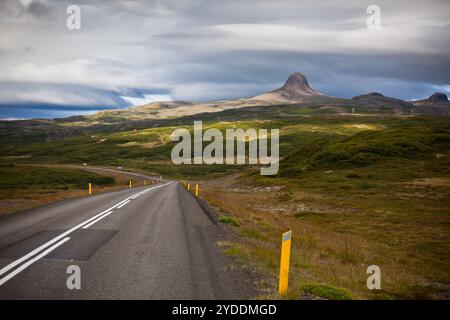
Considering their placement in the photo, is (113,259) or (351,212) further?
(351,212)

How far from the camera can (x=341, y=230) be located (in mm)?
29422

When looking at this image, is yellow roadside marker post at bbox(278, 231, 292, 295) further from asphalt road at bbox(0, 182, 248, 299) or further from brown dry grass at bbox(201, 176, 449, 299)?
asphalt road at bbox(0, 182, 248, 299)

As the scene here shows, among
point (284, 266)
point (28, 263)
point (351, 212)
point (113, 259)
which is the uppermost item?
point (284, 266)

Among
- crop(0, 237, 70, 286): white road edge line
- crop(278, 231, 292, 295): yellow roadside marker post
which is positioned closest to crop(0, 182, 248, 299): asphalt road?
crop(0, 237, 70, 286): white road edge line

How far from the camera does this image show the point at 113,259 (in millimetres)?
10555

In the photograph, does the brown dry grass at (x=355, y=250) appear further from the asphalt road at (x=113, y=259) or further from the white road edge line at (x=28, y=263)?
the white road edge line at (x=28, y=263)

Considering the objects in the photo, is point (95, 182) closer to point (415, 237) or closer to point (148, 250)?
point (415, 237)

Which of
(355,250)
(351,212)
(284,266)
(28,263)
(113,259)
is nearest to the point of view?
(284,266)

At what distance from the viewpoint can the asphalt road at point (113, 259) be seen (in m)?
7.94

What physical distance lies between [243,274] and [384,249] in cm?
1591

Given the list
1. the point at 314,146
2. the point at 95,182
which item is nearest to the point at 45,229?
the point at 95,182

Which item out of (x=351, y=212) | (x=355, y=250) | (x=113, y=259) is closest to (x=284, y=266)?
(x=113, y=259)

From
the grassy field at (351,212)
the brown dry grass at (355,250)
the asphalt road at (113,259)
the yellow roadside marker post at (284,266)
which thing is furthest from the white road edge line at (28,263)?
the yellow roadside marker post at (284,266)

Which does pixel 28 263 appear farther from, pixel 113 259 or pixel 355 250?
pixel 355 250
